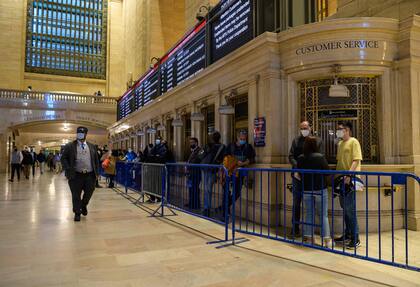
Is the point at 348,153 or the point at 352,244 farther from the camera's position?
the point at 348,153

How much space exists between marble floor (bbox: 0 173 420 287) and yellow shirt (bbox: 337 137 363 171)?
4.40 ft

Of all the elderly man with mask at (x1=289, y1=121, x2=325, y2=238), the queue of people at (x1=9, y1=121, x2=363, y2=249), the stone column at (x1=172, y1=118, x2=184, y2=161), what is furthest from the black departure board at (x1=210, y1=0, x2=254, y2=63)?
the stone column at (x1=172, y1=118, x2=184, y2=161)

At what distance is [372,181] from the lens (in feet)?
17.8

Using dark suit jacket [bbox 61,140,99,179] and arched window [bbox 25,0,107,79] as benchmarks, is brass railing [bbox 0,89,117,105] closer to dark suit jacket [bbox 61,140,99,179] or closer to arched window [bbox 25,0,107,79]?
arched window [bbox 25,0,107,79]

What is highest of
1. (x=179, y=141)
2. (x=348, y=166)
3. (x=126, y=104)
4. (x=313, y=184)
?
(x=126, y=104)

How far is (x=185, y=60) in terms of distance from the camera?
1042 centimetres

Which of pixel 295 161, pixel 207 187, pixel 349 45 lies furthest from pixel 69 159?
pixel 349 45

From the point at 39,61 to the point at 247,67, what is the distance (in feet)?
97.1

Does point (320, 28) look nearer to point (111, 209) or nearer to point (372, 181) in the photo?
point (372, 181)

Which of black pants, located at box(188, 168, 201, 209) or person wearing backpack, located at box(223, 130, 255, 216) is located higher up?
person wearing backpack, located at box(223, 130, 255, 216)

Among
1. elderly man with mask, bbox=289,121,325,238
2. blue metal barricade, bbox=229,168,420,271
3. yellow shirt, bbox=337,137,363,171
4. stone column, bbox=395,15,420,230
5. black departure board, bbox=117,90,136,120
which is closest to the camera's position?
blue metal barricade, bbox=229,168,420,271

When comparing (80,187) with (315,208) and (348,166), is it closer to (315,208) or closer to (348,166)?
(315,208)

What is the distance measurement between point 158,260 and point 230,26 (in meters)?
5.65

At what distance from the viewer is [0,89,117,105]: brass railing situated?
74.1ft
